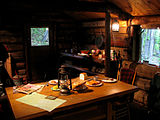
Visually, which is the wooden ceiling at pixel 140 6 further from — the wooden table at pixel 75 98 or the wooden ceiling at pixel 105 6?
the wooden table at pixel 75 98

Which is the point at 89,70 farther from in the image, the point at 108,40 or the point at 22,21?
the point at 22,21

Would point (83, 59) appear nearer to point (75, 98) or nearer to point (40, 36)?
point (40, 36)

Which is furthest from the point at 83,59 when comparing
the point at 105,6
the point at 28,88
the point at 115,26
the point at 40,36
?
the point at 28,88

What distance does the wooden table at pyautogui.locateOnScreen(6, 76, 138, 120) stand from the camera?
96.9 inches

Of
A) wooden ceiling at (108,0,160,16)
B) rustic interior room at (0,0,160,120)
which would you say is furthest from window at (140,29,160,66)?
wooden ceiling at (108,0,160,16)

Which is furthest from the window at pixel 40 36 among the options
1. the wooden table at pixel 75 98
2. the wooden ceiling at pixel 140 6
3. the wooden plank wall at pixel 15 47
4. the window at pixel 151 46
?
the wooden table at pixel 75 98

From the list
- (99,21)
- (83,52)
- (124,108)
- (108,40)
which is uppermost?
(99,21)

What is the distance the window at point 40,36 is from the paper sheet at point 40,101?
14.8 ft

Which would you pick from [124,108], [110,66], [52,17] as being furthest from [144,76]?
[52,17]

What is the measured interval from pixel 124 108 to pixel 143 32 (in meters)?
3.02

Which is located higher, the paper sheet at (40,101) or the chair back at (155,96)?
the paper sheet at (40,101)

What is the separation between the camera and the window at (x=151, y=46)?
5.18m

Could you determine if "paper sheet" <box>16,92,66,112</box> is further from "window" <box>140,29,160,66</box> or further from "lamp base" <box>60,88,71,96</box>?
"window" <box>140,29,160,66</box>

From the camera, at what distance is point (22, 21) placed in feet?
22.5
